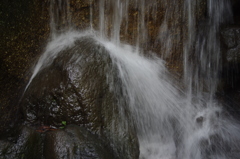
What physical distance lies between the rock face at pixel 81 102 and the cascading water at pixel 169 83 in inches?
24.8

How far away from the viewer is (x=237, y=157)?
423 cm

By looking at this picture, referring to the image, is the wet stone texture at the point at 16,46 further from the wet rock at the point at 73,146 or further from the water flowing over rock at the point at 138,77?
the wet rock at the point at 73,146

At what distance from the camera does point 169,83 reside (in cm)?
470

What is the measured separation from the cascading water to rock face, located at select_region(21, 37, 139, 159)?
63cm

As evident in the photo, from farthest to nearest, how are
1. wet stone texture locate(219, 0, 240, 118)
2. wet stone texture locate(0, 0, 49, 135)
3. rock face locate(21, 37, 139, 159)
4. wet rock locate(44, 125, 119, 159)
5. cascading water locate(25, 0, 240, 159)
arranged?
wet stone texture locate(219, 0, 240, 118) → cascading water locate(25, 0, 240, 159) → wet stone texture locate(0, 0, 49, 135) → rock face locate(21, 37, 139, 159) → wet rock locate(44, 125, 119, 159)

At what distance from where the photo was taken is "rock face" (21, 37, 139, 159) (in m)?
3.24

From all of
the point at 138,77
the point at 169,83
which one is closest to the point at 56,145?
the point at 138,77

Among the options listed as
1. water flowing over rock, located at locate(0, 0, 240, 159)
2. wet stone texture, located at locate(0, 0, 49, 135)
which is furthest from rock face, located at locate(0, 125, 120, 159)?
wet stone texture, located at locate(0, 0, 49, 135)

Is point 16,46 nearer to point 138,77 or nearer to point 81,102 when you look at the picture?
point 81,102

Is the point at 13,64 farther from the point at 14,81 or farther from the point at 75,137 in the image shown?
the point at 75,137

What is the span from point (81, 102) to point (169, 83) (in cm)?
213

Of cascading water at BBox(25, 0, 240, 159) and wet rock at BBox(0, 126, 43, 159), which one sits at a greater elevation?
cascading water at BBox(25, 0, 240, 159)

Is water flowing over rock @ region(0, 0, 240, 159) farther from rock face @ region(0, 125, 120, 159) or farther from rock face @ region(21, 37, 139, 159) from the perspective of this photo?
rock face @ region(0, 125, 120, 159)

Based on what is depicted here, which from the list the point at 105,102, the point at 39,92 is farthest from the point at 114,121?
the point at 39,92
